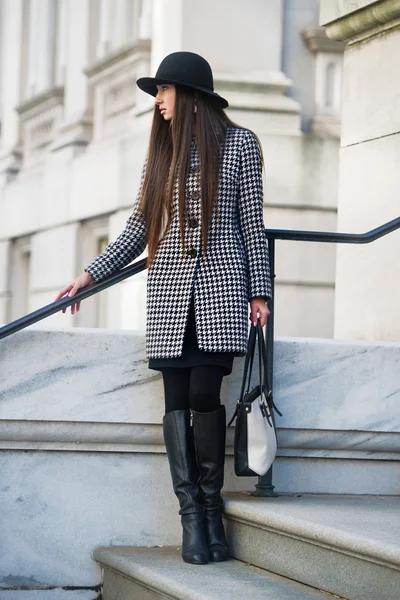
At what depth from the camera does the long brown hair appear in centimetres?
477

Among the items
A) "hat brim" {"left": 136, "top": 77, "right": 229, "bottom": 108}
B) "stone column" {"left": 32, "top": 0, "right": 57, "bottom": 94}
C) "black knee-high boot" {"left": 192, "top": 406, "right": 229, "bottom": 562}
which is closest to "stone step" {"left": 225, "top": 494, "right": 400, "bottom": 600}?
"black knee-high boot" {"left": 192, "top": 406, "right": 229, "bottom": 562}

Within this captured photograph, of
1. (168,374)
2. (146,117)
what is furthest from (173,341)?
(146,117)

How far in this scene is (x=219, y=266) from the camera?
4.75 meters

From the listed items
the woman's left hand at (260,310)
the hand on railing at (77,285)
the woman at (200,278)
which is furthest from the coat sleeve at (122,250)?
the woman's left hand at (260,310)

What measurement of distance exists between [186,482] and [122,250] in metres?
0.92

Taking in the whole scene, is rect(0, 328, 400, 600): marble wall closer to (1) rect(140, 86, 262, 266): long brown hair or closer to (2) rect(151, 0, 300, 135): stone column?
(1) rect(140, 86, 262, 266): long brown hair

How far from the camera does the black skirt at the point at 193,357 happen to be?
475cm

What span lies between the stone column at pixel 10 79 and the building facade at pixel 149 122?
3.97 feet

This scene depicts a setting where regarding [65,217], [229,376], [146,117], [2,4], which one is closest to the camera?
[229,376]

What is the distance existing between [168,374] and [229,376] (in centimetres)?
35

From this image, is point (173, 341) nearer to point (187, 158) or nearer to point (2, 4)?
point (187, 158)

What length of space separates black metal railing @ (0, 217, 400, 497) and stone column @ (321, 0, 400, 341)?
3.15 ft

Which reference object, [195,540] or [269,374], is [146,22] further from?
[195,540]

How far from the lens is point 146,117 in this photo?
9.60m
